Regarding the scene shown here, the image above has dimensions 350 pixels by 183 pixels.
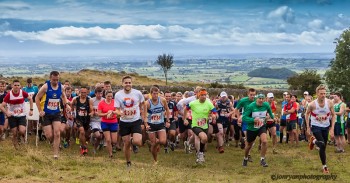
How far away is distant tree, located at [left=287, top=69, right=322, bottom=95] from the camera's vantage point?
2406 inches

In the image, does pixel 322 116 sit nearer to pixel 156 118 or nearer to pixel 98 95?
pixel 156 118

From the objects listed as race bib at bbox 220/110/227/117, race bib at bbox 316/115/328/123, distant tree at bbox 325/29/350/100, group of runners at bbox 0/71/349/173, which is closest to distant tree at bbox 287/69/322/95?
distant tree at bbox 325/29/350/100

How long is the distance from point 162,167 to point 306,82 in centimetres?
5339

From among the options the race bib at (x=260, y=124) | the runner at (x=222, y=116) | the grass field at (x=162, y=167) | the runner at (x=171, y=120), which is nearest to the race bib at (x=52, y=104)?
the grass field at (x=162, y=167)

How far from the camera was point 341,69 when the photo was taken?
215 ft

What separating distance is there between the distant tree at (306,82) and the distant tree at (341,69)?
7.17 feet

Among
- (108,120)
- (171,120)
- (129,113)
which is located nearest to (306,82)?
(171,120)

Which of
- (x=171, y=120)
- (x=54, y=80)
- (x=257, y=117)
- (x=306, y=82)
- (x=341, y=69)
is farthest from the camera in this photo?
(x=341, y=69)

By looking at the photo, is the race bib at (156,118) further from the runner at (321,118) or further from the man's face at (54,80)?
the runner at (321,118)

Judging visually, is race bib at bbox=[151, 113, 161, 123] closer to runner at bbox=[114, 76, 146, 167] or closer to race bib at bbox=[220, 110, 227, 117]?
runner at bbox=[114, 76, 146, 167]

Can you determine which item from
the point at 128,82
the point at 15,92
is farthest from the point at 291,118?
the point at 15,92

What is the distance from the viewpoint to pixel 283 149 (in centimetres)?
1784

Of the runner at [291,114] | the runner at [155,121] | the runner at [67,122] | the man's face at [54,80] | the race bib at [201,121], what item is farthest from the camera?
the runner at [291,114]

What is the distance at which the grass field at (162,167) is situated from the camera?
9.47 meters
